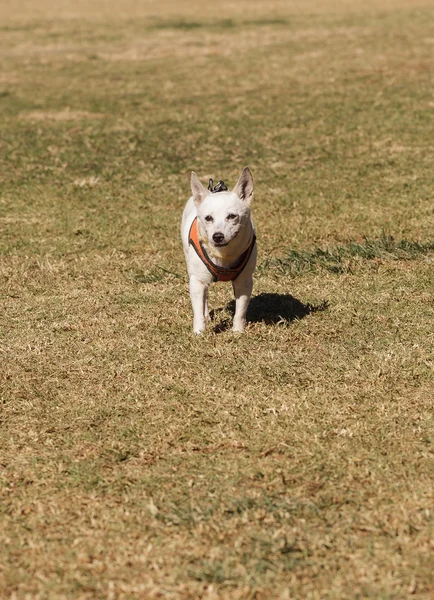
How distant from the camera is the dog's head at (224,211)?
23.6 feet

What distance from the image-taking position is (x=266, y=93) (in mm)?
21734

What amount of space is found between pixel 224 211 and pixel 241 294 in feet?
3.21

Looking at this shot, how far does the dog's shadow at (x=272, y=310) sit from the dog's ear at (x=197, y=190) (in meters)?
1.46

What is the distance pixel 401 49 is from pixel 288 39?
5.40 metres

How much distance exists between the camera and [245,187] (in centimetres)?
741

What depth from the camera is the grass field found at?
5.01 m

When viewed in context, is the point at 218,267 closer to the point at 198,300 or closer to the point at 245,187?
the point at 198,300

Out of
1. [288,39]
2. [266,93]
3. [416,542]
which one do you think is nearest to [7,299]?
[416,542]

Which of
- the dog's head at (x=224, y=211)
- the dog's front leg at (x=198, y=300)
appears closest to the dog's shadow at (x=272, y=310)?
the dog's front leg at (x=198, y=300)

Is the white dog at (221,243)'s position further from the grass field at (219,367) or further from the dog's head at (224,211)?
the grass field at (219,367)

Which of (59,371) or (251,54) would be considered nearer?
(59,371)

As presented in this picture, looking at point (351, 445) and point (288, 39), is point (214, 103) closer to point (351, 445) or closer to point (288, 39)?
point (288, 39)

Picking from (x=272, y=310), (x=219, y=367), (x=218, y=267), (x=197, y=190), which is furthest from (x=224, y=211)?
(x=272, y=310)

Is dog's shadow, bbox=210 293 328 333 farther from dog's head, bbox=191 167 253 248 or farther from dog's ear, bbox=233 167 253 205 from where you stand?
dog's ear, bbox=233 167 253 205
